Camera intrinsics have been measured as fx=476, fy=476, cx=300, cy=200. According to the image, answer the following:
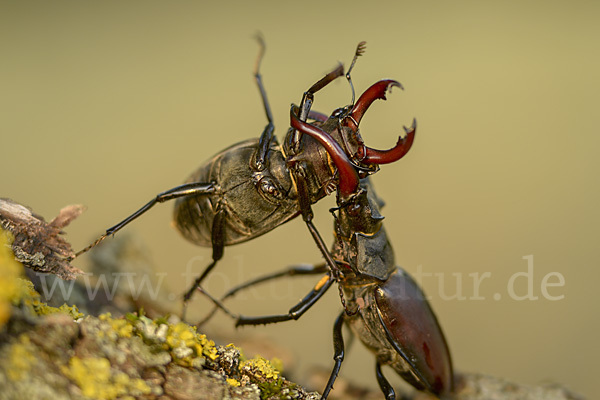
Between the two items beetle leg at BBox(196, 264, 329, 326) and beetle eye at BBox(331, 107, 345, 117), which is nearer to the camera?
beetle eye at BBox(331, 107, 345, 117)

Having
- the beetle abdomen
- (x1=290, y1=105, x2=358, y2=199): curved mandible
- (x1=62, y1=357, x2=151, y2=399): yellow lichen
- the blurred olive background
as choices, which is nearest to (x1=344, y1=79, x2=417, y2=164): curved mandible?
(x1=290, y1=105, x2=358, y2=199): curved mandible

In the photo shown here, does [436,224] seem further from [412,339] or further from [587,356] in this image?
[412,339]

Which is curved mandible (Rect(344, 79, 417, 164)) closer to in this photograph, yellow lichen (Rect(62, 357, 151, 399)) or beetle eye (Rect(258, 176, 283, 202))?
beetle eye (Rect(258, 176, 283, 202))

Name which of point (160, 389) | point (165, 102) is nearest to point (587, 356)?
point (160, 389)

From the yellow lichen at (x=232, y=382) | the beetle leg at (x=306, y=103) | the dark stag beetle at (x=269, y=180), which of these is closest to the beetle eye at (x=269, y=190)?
the dark stag beetle at (x=269, y=180)

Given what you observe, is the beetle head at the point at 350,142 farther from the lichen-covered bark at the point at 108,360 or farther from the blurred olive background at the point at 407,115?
the blurred olive background at the point at 407,115

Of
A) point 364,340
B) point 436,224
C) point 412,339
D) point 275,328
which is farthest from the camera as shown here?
point 436,224
